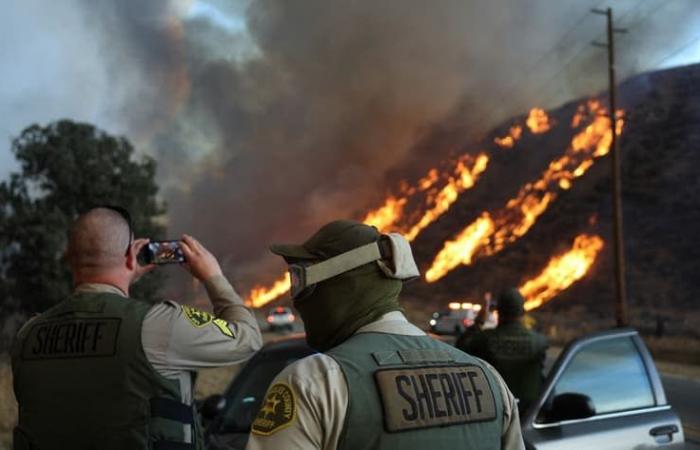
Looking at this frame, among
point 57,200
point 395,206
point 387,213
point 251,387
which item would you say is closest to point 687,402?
point 251,387

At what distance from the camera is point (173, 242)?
2.36 meters

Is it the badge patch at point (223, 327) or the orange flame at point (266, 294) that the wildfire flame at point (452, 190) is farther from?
the badge patch at point (223, 327)

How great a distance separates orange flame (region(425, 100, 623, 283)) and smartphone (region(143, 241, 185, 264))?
56.7 meters

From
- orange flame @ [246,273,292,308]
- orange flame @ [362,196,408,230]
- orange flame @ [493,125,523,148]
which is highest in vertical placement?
orange flame @ [493,125,523,148]

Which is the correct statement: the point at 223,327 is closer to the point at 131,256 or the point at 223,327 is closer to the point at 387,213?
the point at 131,256

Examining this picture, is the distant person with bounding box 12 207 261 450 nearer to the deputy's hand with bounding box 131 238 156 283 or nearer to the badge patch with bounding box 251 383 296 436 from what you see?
the deputy's hand with bounding box 131 238 156 283

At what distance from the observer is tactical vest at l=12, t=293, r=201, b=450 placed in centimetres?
215

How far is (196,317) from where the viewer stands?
2.21 m

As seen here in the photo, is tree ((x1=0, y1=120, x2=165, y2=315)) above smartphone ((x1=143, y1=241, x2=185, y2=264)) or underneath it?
above

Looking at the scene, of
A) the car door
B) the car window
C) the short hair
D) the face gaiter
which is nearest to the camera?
the face gaiter

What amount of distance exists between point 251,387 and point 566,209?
57.4 metres

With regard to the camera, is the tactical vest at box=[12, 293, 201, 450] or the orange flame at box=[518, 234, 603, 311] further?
the orange flame at box=[518, 234, 603, 311]

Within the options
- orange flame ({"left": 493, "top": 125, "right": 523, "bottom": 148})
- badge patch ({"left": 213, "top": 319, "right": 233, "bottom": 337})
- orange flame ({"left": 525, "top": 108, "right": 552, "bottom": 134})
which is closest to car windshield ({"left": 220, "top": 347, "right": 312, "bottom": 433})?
badge patch ({"left": 213, "top": 319, "right": 233, "bottom": 337})

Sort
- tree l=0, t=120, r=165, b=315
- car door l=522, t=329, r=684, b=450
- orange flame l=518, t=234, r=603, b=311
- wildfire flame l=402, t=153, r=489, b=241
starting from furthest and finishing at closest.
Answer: wildfire flame l=402, t=153, r=489, b=241 → orange flame l=518, t=234, r=603, b=311 → tree l=0, t=120, r=165, b=315 → car door l=522, t=329, r=684, b=450
